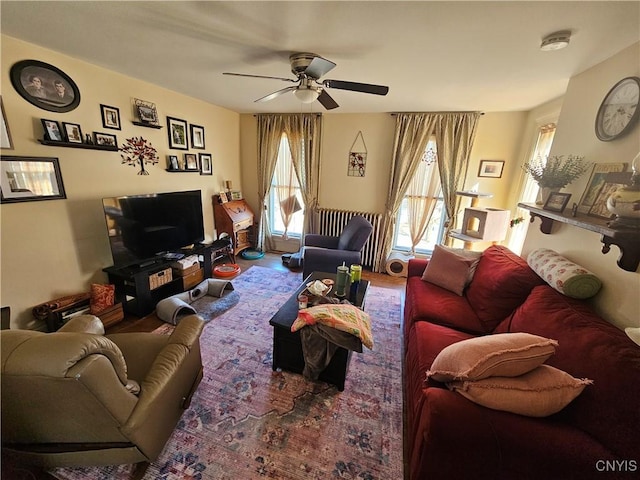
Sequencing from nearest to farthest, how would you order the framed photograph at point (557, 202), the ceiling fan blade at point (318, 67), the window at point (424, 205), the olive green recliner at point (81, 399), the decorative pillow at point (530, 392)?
the olive green recliner at point (81, 399) → the decorative pillow at point (530, 392) → the ceiling fan blade at point (318, 67) → the framed photograph at point (557, 202) → the window at point (424, 205)

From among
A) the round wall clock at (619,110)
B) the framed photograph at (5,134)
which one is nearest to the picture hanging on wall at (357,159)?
the round wall clock at (619,110)

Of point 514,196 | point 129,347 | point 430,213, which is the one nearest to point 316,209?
point 430,213

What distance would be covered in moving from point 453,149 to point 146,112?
12.6 ft

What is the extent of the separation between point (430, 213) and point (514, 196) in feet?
3.35

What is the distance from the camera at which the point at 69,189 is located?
2260mm

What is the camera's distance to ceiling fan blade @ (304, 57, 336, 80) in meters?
1.55

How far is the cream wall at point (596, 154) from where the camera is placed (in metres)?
1.34

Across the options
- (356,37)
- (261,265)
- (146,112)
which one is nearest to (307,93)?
(356,37)

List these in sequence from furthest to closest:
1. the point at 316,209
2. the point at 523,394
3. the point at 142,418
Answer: the point at 316,209, the point at 142,418, the point at 523,394

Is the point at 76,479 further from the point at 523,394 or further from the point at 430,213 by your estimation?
the point at 430,213

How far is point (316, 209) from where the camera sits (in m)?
4.25

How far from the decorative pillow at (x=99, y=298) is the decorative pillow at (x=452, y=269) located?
3066 millimetres

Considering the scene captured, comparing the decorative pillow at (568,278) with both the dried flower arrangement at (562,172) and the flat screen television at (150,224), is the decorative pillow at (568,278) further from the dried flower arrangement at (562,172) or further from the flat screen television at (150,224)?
the flat screen television at (150,224)

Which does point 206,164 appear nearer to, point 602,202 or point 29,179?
point 29,179
